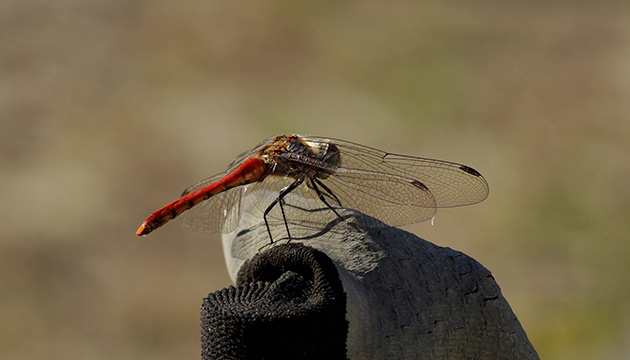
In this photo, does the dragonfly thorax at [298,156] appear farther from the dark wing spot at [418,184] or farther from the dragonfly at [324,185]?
the dark wing spot at [418,184]

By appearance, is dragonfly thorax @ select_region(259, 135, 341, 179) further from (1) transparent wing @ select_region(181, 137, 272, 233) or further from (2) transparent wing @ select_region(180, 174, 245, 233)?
(2) transparent wing @ select_region(180, 174, 245, 233)

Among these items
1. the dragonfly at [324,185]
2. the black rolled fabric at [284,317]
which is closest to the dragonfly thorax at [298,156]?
the dragonfly at [324,185]

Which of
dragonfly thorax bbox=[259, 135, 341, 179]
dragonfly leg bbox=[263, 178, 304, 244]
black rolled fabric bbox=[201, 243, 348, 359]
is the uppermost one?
dragonfly thorax bbox=[259, 135, 341, 179]

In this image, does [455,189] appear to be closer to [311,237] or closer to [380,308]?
[311,237]


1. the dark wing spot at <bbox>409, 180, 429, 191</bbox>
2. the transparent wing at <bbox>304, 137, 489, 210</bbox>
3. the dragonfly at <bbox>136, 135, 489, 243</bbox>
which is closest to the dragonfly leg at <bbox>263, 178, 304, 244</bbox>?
the dragonfly at <bbox>136, 135, 489, 243</bbox>

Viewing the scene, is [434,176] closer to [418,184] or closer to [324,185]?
[418,184]

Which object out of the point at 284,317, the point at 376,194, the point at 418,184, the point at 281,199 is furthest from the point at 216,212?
the point at 284,317

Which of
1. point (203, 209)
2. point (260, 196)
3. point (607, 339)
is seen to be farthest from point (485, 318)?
point (607, 339)
